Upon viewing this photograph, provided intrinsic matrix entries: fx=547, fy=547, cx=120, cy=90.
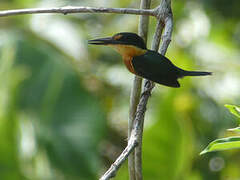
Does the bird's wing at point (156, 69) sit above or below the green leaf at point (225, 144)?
below

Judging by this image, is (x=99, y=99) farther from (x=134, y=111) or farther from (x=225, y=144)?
(x=225, y=144)

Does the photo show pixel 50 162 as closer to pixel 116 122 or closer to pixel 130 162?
pixel 116 122

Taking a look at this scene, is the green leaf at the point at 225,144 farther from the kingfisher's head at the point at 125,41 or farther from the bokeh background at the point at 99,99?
the bokeh background at the point at 99,99

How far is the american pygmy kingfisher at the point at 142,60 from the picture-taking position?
11.0 ft

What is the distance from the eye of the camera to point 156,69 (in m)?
3.54

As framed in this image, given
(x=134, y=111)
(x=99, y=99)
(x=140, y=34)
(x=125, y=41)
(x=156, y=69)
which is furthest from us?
(x=99, y=99)

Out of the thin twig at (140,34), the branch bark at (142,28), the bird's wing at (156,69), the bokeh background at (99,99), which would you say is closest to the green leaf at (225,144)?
the branch bark at (142,28)

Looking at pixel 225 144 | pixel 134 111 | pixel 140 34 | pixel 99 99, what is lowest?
pixel 99 99

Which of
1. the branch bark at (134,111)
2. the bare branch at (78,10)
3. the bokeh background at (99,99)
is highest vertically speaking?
the bare branch at (78,10)

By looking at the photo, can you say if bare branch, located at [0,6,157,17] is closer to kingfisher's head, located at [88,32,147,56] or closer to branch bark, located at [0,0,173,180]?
branch bark, located at [0,0,173,180]

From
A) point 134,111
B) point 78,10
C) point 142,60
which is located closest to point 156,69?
point 142,60

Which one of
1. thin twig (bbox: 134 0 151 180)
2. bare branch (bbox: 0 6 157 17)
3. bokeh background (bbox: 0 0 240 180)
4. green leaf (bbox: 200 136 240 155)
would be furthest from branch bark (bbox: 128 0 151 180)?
bokeh background (bbox: 0 0 240 180)

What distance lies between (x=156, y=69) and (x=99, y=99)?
75.7 inches

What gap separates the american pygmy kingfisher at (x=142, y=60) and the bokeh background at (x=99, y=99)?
54 cm
